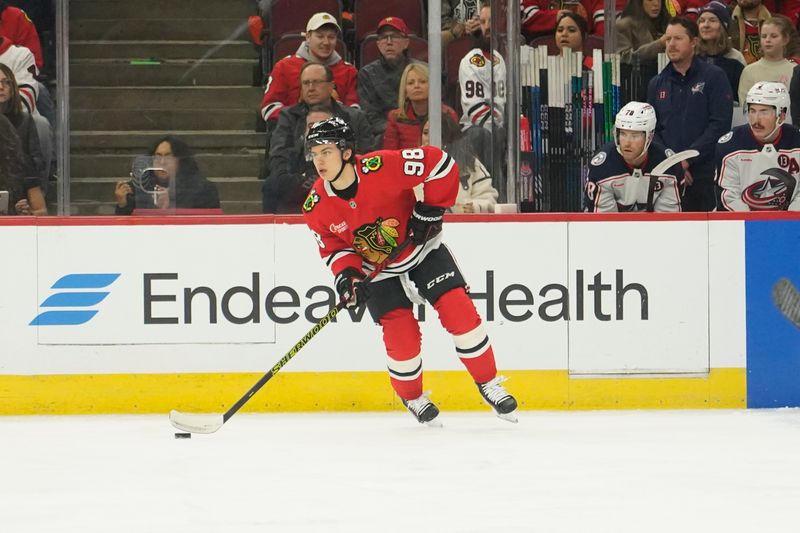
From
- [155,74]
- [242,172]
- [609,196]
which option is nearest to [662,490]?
[609,196]

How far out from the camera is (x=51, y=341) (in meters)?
5.32

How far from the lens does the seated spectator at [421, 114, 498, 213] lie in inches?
210

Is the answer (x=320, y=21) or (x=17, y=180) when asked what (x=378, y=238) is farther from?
(x=17, y=180)

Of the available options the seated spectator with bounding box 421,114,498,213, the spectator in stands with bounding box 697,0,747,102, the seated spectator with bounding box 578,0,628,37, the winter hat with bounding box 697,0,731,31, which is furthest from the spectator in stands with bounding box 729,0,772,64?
the seated spectator with bounding box 421,114,498,213

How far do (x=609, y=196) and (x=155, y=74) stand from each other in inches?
79.8

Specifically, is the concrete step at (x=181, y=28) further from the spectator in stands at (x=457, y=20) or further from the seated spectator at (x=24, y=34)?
the spectator in stands at (x=457, y=20)

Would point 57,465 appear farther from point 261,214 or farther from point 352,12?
point 352,12

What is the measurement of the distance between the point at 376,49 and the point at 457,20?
383mm

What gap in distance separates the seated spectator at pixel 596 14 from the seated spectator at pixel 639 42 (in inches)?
1.8

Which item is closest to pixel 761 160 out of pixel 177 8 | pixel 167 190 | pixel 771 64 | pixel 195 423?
pixel 771 64

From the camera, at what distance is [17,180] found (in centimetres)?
533

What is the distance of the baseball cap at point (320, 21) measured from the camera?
579cm

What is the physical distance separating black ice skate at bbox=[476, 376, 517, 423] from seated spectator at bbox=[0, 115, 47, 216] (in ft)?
6.05

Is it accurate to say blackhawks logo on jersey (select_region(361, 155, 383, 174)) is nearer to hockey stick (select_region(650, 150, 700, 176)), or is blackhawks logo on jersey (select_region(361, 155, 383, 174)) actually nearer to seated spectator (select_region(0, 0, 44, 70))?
hockey stick (select_region(650, 150, 700, 176))
